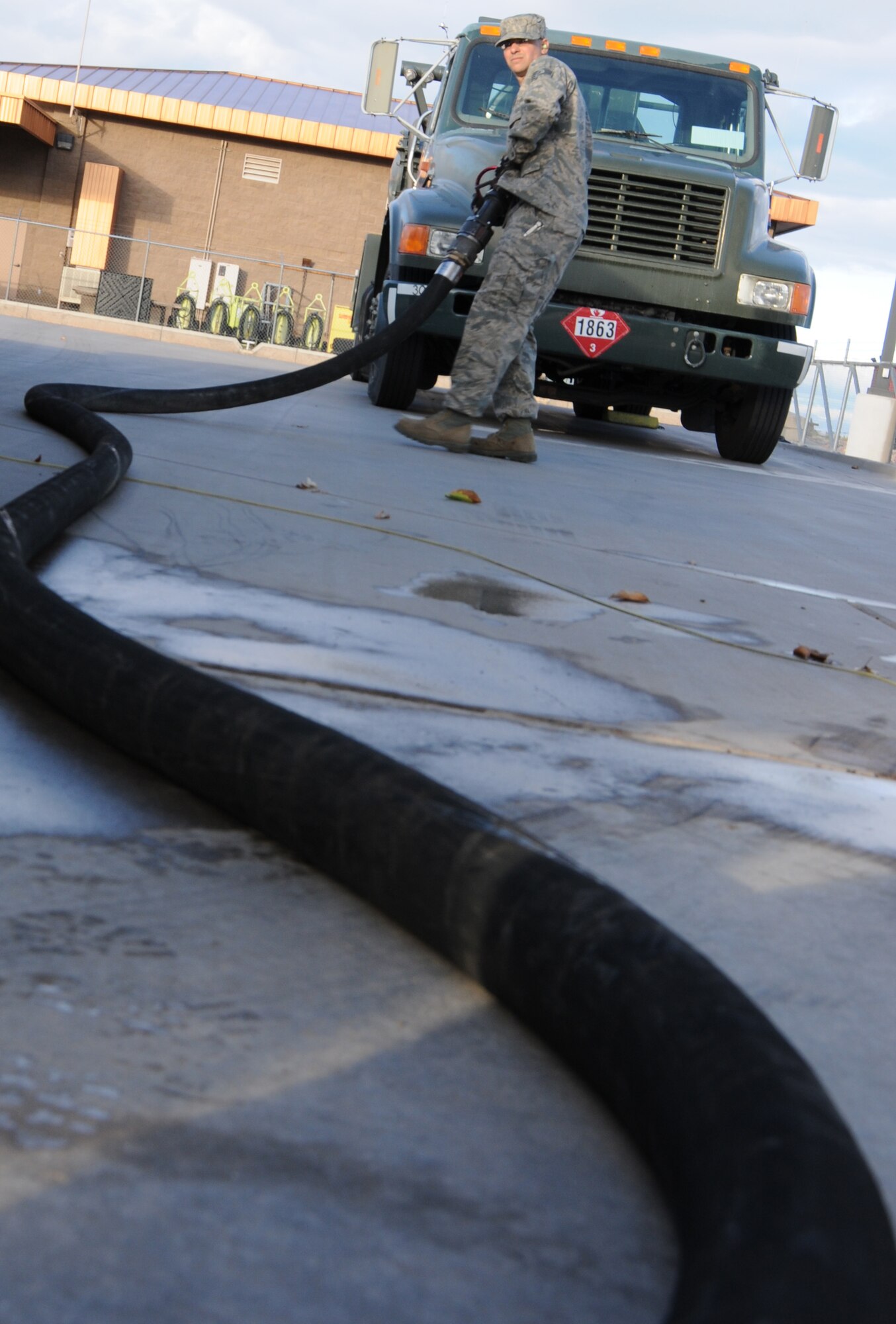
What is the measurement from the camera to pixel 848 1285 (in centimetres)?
71

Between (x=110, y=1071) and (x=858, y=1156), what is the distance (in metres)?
0.52

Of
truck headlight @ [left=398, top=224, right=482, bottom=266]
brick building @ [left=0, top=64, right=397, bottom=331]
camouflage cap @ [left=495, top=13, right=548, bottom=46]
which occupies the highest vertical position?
brick building @ [left=0, top=64, right=397, bottom=331]

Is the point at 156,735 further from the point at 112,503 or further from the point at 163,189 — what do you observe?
the point at 163,189

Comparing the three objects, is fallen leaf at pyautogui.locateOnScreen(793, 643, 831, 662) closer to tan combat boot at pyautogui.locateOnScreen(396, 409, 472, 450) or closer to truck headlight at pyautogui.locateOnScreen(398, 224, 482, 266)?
tan combat boot at pyautogui.locateOnScreen(396, 409, 472, 450)

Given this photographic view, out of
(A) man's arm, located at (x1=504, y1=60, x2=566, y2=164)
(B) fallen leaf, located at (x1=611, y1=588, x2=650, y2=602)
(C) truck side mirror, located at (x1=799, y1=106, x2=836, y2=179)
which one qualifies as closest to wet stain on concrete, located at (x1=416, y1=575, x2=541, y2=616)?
(B) fallen leaf, located at (x1=611, y1=588, x2=650, y2=602)

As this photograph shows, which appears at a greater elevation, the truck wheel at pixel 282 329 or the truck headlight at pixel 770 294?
the truck wheel at pixel 282 329

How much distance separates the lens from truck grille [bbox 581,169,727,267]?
25.3 ft

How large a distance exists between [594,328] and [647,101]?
194 centimetres

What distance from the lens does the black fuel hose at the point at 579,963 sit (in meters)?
0.75

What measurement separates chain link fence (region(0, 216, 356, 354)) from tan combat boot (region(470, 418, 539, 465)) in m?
15.8

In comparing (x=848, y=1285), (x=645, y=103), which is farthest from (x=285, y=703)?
→ (x=645, y=103)

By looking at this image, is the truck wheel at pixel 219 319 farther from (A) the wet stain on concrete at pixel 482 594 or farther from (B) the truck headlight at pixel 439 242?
(A) the wet stain on concrete at pixel 482 594

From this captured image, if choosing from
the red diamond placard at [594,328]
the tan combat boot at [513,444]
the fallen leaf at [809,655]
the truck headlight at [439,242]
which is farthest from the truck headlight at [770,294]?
the fallen leaf at [809,655]

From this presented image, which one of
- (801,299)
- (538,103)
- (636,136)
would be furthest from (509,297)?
(636,136)
